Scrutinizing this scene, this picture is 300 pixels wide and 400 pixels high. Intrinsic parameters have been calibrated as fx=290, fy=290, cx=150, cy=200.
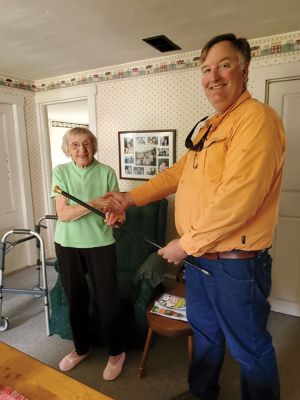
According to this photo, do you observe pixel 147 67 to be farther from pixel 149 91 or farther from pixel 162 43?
pixel 162 43

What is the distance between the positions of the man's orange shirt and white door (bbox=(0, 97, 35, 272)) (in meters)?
2.71

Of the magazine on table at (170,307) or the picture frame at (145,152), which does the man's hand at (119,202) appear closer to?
the magazine on table at (170,307)

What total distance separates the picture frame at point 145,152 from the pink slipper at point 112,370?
168cm

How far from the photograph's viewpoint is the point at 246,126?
3.13 feet

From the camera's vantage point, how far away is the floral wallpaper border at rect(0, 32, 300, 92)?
213cm

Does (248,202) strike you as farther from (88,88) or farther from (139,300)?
(88,88)

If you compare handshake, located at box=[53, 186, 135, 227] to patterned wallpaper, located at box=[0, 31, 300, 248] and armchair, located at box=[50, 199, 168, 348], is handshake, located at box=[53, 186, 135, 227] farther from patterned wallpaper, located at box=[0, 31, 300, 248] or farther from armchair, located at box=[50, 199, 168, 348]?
patterned wallpaper, located at box=[0, 31, 300, 248]

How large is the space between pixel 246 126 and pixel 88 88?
8.23ft

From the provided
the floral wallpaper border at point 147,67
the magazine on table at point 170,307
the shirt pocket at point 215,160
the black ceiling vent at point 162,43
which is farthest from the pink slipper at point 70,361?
the floral wallpaper border at point 147,67

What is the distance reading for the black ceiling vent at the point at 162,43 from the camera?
85.1 inches

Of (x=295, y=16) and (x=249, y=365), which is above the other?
(x=295, y=16)

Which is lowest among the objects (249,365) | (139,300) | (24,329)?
(24,329)

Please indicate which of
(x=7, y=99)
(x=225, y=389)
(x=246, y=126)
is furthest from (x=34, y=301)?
(x=246, y=126)

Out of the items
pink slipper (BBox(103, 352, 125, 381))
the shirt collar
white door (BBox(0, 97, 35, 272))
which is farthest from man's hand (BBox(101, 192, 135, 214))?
white door (BBox(0, 97, 35, 272))
